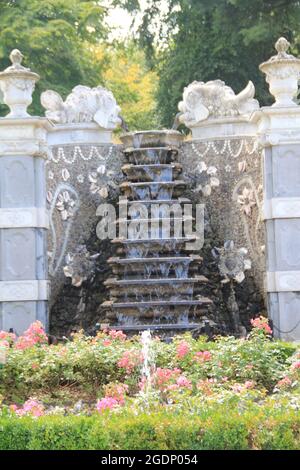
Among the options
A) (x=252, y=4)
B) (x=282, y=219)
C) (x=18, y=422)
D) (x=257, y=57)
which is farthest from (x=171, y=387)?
(x=257, y=57)

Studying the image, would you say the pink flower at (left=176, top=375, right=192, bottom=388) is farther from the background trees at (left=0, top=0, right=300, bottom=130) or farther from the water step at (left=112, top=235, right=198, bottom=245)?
the background trees at (left=0, top=0, right=300, bottom=130)

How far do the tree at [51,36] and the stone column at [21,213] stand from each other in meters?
7.83

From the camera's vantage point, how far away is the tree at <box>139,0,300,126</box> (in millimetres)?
22844

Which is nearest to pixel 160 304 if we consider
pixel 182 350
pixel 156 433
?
pixel 182 350

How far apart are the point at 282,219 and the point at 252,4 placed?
8.88 m

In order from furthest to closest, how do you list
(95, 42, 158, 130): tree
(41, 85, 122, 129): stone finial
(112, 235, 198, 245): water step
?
(95, 42, 158, 130): tree, (41, 85, 122, 129): stone finial, (112, 235, 198, 245): water step

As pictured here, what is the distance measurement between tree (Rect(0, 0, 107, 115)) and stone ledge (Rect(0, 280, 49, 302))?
8.59 m

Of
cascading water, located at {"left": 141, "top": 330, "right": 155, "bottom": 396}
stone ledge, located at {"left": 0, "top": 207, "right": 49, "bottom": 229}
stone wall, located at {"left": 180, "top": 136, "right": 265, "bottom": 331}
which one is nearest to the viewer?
cascading water, located at {"left": 141, "top": 330, "right": 155, "bottom": 396}

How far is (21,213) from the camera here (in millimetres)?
14898

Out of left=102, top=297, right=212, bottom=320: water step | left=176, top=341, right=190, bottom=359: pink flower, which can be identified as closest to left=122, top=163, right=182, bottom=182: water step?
left=102, top=297, right=212, bottom=320: water step

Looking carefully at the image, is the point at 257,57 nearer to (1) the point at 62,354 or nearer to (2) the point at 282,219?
(2) the point at 282,219

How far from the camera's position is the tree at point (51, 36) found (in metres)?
23.0

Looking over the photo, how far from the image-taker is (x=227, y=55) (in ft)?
81.8

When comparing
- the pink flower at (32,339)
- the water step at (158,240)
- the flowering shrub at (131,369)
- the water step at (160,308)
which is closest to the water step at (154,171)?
the water step at (158,240)
